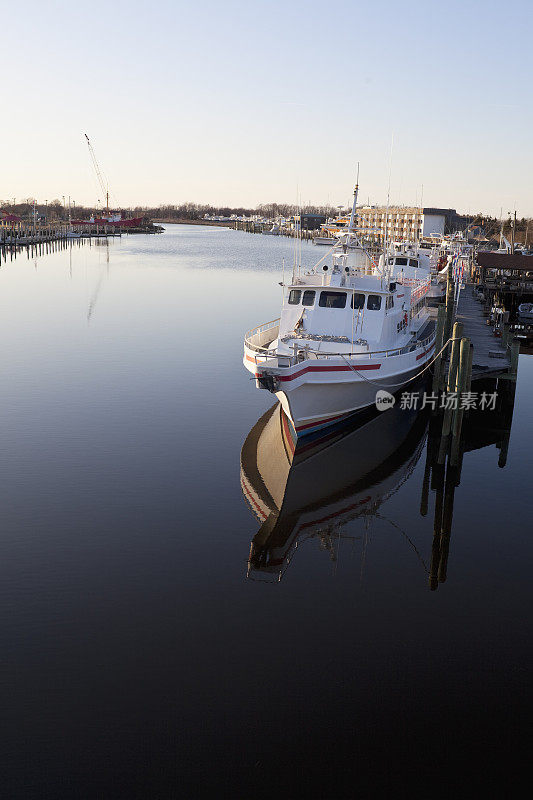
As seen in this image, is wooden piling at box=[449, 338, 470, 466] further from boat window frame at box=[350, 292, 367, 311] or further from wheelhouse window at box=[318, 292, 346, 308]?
wheelhouse window at box=[318, 292, 346, 308]

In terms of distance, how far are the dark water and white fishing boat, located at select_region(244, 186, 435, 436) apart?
1919 mm

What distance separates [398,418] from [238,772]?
2068 centimetres

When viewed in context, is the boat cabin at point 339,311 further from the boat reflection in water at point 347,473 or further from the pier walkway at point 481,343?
the pier walkway at point 481,343

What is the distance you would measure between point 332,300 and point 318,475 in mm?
8352

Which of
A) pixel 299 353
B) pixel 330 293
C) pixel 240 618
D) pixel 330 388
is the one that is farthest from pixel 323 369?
pixel 240 618

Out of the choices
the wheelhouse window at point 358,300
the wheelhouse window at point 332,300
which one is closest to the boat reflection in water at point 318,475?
the wheelhouse window at point 358,300

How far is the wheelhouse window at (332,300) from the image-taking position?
89.1 ft

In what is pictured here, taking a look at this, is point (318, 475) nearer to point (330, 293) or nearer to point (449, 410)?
point (449, 410)

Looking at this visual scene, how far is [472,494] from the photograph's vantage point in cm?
2092

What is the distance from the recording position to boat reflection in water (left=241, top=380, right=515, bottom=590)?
57.5 feet

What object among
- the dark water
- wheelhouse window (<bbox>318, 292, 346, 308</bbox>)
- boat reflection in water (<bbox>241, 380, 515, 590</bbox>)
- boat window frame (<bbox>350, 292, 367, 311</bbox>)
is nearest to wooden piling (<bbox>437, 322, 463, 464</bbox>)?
boat reflection in water (<bbox>241, 380, 515, 590</bbox>)

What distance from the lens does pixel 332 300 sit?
89.4 ft

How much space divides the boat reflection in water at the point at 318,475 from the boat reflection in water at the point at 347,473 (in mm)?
29

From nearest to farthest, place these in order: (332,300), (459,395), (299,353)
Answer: (459,395) < (299,353) < (332,300)
